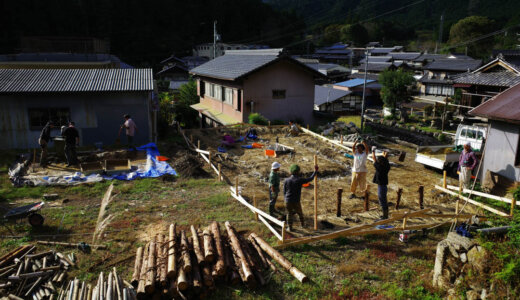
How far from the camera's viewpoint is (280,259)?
741 cm

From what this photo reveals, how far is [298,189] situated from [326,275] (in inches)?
83.5

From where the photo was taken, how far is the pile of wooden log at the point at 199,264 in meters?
6.32

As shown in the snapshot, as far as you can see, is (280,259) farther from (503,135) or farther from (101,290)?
(503,135)

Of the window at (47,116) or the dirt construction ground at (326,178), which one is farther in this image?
the window at (47,116)

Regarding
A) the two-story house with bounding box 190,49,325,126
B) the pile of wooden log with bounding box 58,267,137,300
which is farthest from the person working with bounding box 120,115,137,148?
the pile of wooden log with bounding box 58,267,137,300

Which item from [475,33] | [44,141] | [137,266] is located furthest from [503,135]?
[475,33]

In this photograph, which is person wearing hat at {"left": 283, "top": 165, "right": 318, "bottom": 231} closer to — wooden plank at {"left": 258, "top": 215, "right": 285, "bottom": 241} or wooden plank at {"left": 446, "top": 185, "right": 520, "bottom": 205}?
wooden plank at {"left": 258, "top": 215, "right": 285, "bottom": 241}

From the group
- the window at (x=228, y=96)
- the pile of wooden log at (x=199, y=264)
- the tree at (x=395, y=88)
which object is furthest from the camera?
the tree at (x=395, y=88)

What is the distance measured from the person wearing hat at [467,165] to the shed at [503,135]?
82cm

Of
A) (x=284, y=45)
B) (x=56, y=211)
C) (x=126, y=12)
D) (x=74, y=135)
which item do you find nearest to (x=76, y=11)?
(x=126, y=12)

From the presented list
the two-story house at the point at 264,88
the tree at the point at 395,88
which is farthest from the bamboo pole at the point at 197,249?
the tree at the point at 395,88

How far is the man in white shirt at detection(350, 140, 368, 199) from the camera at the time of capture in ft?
34.7

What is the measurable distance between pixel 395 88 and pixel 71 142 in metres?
31.4

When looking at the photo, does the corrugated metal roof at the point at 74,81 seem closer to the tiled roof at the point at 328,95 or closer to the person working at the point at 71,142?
the person working at the point at 71,142
